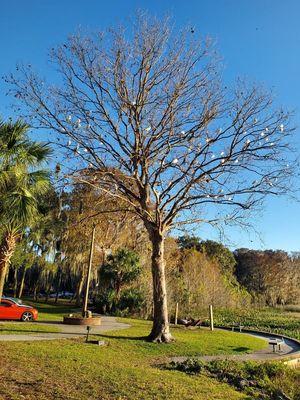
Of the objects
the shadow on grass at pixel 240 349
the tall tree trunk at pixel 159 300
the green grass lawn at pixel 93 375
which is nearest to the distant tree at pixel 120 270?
the tall tree trunk at pixel 159 300

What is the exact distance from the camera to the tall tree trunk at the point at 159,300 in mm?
14250

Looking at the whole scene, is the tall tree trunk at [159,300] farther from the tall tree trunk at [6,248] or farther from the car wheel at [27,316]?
the car wheel at [27,316]

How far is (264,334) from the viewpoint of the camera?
72.4 ft

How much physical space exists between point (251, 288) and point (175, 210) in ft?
173

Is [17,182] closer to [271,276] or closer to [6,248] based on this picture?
[6,248]

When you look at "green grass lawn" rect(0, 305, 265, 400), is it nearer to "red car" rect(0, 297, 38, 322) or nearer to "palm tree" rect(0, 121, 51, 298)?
"palm tree" rect(0, 121, 51, 298)

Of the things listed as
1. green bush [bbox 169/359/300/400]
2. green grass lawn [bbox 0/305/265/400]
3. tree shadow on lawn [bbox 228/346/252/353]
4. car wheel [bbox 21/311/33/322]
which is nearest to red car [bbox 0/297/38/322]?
car wheel [bbox 21/311/33/322]

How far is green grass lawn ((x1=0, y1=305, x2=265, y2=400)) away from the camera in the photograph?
6523 mm

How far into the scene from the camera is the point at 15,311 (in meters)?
19.2

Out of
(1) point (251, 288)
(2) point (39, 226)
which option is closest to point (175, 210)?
(2) point (39, 226)

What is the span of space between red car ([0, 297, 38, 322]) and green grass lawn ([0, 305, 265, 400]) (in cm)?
745

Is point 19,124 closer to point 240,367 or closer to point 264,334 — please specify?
point 240,367

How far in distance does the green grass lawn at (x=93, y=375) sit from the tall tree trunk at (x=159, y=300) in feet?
4.23

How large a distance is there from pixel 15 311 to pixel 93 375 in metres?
12.6
